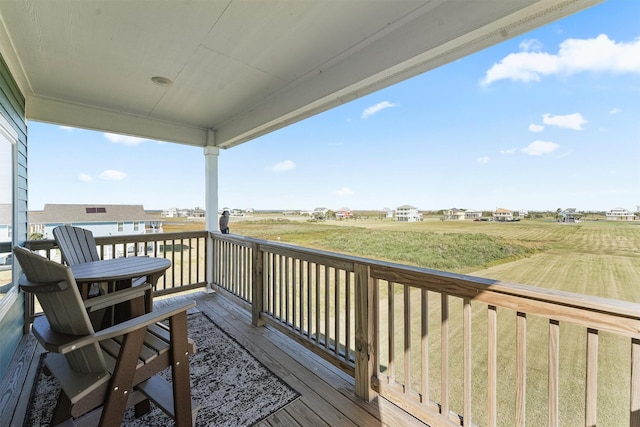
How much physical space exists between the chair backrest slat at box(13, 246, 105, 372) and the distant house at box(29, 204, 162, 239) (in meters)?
2.69

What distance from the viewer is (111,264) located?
100 inches

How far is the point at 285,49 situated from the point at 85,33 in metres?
1.57

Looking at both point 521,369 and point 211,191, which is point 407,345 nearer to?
point 521,369

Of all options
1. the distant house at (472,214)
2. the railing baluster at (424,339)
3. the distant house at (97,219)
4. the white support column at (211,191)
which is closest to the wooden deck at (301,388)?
the railing baluster at (424,339)

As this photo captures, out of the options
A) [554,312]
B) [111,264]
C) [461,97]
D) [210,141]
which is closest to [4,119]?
[111,264]

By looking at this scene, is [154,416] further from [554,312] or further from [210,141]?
[210,141]

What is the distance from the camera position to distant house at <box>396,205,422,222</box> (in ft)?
12.1

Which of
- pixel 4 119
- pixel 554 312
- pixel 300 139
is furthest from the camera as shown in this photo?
pixel 300 139

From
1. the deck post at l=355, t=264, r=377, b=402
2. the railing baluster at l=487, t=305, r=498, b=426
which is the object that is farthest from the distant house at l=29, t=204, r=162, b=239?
the railing baluster at l=487, t=305, r=498, b=426

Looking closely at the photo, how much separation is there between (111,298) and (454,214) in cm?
339

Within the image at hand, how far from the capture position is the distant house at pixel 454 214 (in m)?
3.09

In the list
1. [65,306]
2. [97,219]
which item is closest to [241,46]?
[65,306]

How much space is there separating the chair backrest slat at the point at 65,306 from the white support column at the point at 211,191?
3.20 m

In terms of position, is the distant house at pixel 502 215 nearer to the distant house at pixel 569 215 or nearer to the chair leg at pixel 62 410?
the distant house at pixel 569 215
